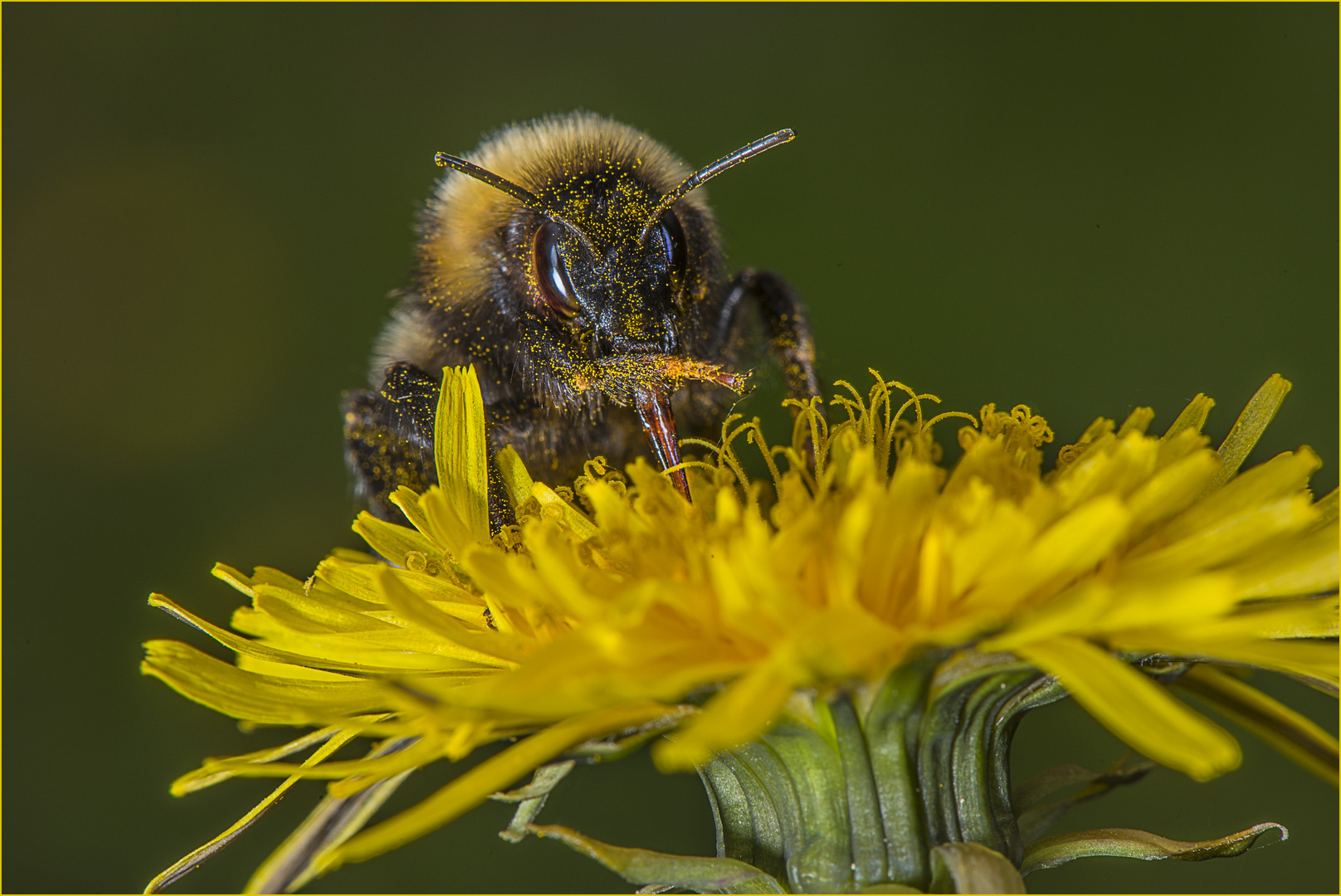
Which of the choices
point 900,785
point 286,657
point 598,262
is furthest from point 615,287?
point 900,785

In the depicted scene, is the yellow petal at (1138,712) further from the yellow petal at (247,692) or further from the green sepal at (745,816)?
the yellow petal at (247,692)

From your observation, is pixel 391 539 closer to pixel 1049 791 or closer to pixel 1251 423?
pixel 1049 791

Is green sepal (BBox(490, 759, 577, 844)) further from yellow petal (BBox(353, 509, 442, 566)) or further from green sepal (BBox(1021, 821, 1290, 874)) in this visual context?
green sepal (BBox(1021, 821, 1290, 874))

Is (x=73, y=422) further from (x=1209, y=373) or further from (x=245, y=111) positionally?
(x=1209, y=373)

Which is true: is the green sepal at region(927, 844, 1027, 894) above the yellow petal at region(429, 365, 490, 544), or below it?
below

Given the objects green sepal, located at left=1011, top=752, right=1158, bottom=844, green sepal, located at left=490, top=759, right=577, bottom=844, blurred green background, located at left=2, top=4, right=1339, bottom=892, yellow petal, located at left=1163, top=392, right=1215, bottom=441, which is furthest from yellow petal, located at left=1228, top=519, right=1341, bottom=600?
blurred green background, located at left=2, top=4, right=1339, bottom=892
